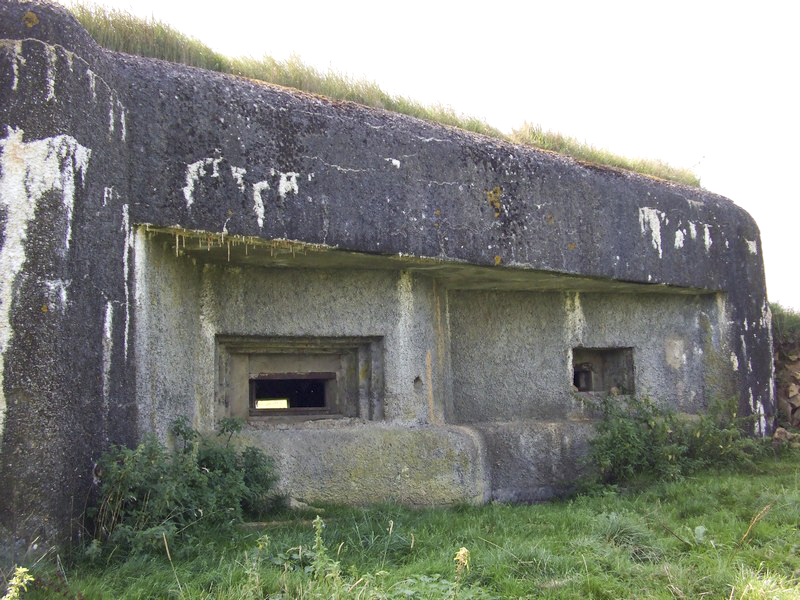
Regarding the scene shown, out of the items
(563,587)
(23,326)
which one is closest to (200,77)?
(23,326)

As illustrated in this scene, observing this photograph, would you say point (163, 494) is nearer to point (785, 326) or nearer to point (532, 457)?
point (532, 457)

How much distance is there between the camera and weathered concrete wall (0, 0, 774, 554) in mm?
2953

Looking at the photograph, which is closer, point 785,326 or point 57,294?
point 57,294

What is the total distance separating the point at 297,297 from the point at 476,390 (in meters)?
1.64

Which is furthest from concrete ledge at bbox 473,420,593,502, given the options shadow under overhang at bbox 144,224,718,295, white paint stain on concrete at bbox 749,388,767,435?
white paint stain on concrete at bbox 749,388,767,435

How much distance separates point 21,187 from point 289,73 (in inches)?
95.8

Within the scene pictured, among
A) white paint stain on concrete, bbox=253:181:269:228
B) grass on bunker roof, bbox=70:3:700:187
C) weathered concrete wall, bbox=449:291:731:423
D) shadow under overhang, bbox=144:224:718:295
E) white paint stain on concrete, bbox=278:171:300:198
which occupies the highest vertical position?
grass on bunker roof, bbox=70:3:700:187

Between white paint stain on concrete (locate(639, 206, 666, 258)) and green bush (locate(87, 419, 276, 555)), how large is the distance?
11.1 ft

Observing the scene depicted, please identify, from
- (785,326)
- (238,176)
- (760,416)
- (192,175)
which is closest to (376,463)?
(238,176)

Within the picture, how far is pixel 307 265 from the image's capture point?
14.9ft

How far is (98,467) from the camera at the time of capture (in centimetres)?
309

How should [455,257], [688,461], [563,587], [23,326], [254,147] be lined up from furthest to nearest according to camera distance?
[688,461] < [455,257] < [254,147] < [563,587] < [23,326]

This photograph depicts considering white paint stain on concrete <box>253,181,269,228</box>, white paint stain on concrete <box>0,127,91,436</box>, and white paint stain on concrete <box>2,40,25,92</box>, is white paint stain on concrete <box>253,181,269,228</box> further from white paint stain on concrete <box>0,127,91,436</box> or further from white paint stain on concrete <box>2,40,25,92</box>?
white paint stain on concrete <box>2,40,25,92</box>

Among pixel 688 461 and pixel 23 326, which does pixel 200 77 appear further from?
pixel 688 461
